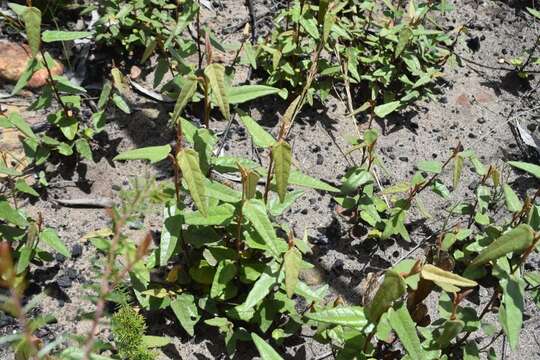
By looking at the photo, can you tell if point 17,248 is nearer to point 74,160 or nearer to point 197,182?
point 74,160

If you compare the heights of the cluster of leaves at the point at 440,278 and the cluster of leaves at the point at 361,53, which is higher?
the cluster of leaves at the point at 361,53

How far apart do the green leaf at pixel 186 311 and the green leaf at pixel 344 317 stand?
1.79 ft

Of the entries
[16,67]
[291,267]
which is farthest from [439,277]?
[16,67]

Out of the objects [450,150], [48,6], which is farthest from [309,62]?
[48,6]

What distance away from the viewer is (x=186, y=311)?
7.98 feet

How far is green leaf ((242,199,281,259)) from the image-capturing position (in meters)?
2.10

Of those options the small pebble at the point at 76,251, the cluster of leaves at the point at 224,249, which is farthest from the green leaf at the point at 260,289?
the small pebble at the point at 76,251

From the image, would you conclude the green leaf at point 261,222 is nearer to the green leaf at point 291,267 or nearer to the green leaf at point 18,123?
the green leaf at point 291,267

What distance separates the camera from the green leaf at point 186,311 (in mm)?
2400

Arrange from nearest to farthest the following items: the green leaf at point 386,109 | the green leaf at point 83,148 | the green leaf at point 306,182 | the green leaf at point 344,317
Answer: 1. the green leaf at point 344,317
2. the green leaf at point 306,182
3. the green leaf at point 83,148
4. the green leaf at point 386,109

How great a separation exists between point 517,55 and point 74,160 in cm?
296

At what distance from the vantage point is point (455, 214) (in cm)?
316

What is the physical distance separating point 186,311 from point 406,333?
90 centimetres

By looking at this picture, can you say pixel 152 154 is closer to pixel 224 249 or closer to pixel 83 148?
pixel 224 249
